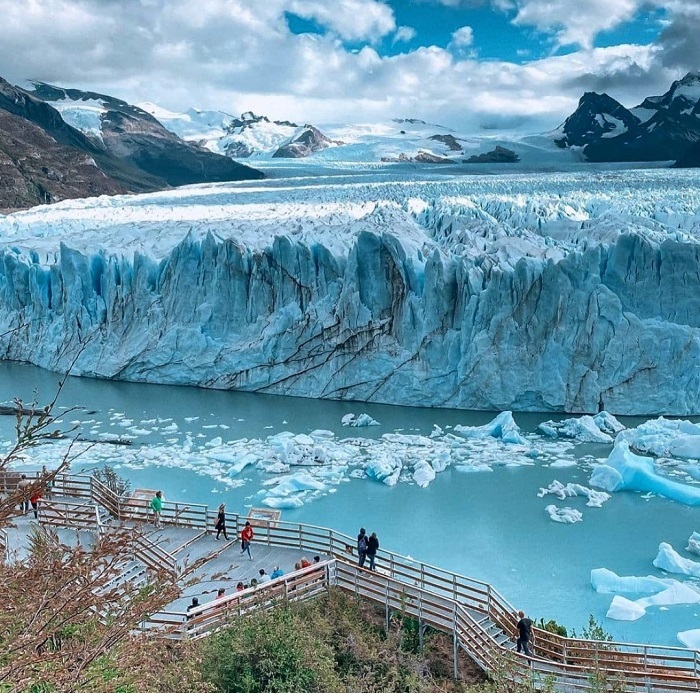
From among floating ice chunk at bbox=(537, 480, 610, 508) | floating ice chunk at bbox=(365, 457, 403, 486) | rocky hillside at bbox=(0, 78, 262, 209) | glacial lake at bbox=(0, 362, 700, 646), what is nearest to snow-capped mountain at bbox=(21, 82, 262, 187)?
rocky hillside at bbox=(0, 78, 262, 209)

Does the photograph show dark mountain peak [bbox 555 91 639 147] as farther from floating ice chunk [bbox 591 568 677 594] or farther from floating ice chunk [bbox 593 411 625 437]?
floating ice chunk [bbox 591 568 677 594]

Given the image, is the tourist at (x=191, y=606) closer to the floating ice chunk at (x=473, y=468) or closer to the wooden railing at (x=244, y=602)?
the wooden railing at (x=244, y=602)

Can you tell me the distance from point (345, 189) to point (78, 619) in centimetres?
2529

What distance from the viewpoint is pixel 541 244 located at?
1716cm

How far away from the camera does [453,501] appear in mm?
10844

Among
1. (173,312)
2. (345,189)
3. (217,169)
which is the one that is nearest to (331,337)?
(173,312)

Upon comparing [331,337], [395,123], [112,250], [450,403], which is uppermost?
[395,123]

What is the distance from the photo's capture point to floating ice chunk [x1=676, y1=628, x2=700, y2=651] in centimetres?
696

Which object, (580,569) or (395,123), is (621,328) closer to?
(580,569)

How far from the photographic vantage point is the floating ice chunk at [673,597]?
25.6 feet

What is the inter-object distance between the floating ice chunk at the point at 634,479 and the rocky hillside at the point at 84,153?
33838mm

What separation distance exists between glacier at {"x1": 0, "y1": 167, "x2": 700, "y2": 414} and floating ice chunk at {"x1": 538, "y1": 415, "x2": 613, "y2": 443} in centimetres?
121

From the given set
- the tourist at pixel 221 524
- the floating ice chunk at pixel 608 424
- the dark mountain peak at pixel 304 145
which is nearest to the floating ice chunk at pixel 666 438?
the floating ice chunk at pixel 608 424

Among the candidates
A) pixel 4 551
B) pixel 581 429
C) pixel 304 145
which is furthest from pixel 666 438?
pixel 304 145
